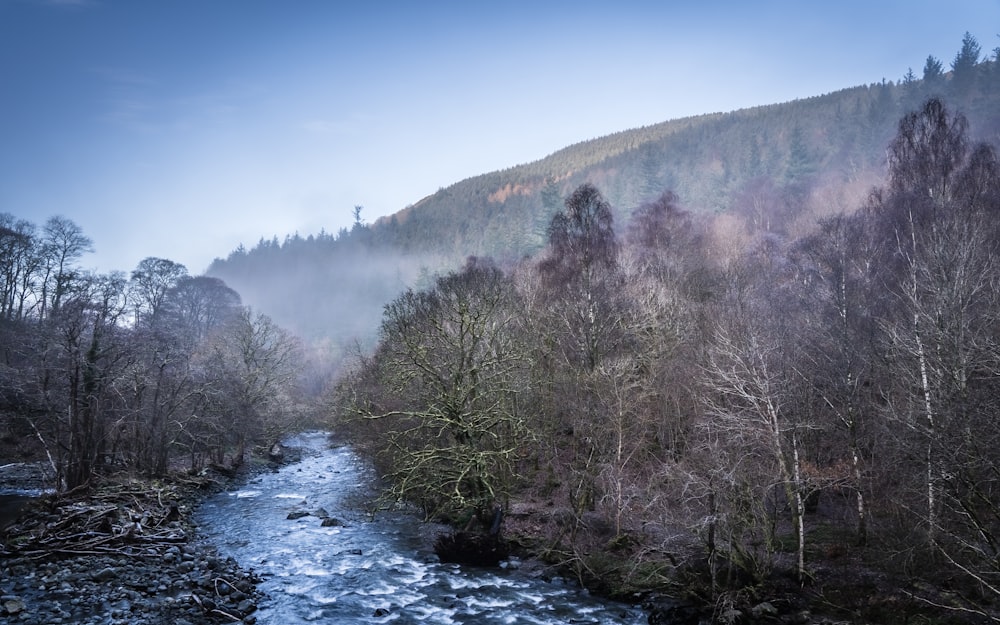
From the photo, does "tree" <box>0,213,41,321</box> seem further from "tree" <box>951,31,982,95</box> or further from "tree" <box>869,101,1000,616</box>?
"tree" <box>951,31,982,95</box>

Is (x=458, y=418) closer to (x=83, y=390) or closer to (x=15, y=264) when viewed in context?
(x=83, y=390)

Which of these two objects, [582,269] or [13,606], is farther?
[582,269]

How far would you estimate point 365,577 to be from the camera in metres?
17.5

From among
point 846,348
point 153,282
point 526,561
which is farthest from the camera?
point 153,282

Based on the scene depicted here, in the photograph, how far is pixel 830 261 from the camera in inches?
848

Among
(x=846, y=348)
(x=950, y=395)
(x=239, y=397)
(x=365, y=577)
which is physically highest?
(x=846, y=348)

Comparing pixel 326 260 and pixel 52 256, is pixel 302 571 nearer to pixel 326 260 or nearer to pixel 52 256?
pixel 52 256

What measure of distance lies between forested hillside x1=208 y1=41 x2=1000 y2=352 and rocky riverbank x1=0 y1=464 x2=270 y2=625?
2293 inches

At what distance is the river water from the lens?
581 inches

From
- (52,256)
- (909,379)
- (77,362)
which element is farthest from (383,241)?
(909,379)

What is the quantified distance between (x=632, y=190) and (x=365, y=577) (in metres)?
82.6

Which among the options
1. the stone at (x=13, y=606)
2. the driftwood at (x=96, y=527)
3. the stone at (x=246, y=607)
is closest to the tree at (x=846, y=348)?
the stone at (x=246, y=607)

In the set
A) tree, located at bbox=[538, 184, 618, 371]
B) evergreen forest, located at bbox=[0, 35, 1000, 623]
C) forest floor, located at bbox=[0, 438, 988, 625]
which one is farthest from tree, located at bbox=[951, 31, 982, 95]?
forest floor, located at bbox=[0, 438, 988, 625]

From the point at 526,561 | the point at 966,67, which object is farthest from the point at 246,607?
the point at 966,67
